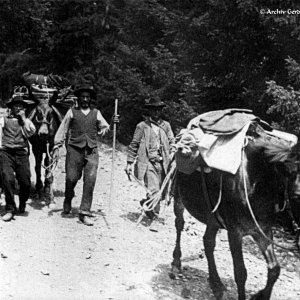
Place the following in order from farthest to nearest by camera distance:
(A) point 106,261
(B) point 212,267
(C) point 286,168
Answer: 1. (A) point 106,261
2. (B) point 212,267
3. (C) point 286,168

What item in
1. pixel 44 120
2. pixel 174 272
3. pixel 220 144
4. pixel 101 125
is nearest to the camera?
pixel 220 144

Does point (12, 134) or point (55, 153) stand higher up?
point (12, 134)

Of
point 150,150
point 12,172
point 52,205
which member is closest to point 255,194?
point 150,150

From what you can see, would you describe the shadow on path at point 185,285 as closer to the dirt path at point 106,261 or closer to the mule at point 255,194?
the dirt path at point 106,261

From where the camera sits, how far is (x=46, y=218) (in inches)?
313

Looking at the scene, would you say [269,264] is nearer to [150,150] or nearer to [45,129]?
[150,150]

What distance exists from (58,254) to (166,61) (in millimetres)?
8179

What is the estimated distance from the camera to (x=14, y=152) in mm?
7707

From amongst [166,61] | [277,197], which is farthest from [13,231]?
[166,61]

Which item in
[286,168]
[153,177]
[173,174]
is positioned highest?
[286,168]

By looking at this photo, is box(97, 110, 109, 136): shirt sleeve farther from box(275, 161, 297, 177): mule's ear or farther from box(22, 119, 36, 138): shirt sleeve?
box(275, 161, 297, 177): mule's ear

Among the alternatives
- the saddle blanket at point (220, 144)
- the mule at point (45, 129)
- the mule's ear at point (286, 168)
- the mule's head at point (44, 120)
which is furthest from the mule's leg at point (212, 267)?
the mule's head at point (44, 120)

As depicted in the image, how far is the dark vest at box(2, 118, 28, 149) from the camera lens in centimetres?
763

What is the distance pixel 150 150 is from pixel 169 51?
21.1 ft
